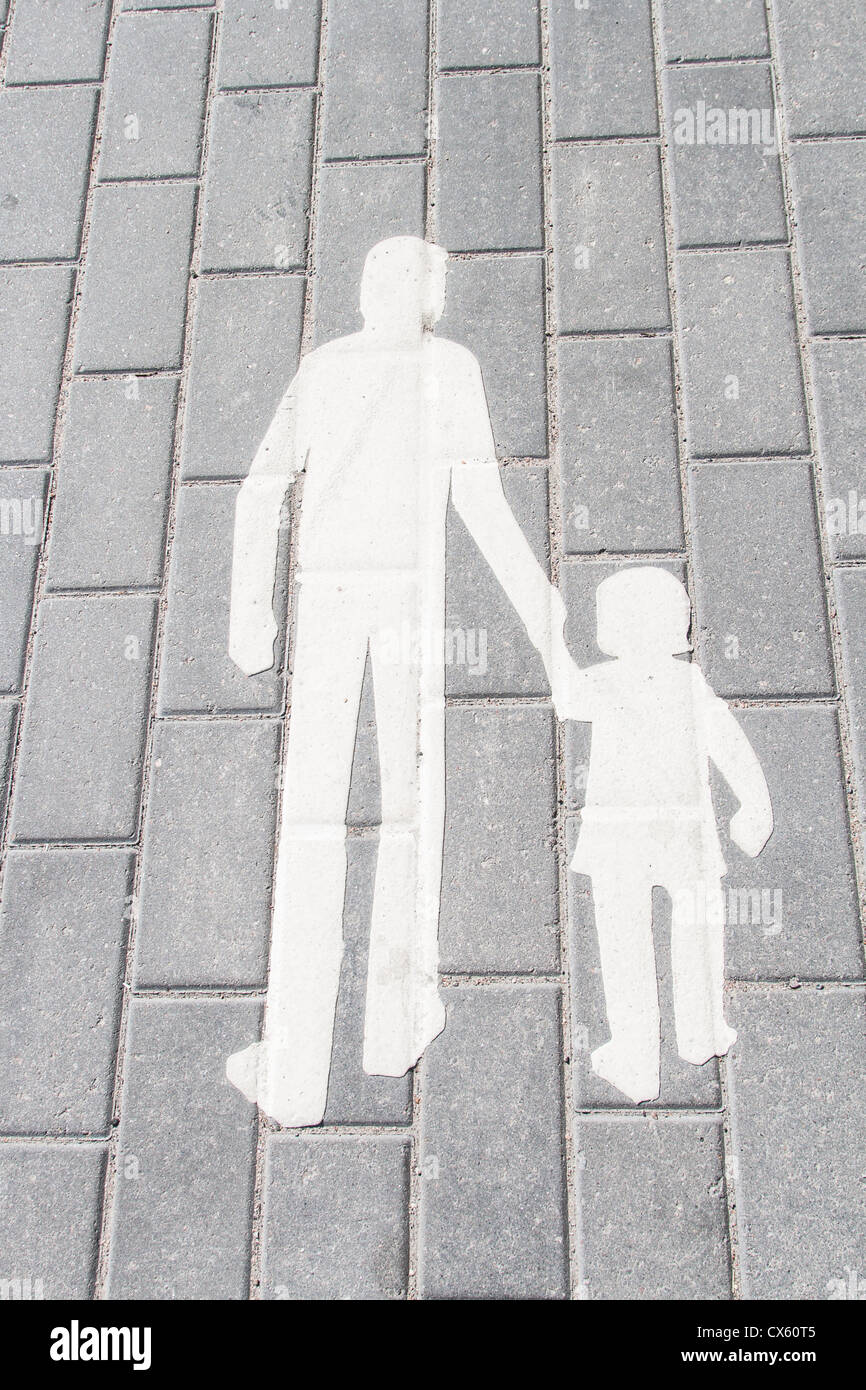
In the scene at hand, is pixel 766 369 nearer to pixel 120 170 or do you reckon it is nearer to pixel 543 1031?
pixel 543 1031

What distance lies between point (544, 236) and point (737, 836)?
2.14 metres

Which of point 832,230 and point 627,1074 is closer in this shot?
point 627,1074

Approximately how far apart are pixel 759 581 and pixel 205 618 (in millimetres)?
1727

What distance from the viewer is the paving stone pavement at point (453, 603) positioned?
8.61ft

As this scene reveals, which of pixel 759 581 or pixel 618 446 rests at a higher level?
pixel 618 446

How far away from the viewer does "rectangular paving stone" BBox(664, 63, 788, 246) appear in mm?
3381

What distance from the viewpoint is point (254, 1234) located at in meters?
2.62

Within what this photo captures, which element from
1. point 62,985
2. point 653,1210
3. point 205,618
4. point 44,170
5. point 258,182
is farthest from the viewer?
point 44,170

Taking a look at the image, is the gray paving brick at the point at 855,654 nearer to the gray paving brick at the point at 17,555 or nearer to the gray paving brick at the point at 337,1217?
the gray paving brick at the point at 337,1217

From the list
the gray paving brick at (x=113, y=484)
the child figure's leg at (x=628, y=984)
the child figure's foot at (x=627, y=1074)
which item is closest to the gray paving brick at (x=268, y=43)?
the gray paving brick at (x=113, y=484)

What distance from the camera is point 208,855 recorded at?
2.88 metres

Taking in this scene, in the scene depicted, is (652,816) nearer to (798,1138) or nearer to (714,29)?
(798,1138)

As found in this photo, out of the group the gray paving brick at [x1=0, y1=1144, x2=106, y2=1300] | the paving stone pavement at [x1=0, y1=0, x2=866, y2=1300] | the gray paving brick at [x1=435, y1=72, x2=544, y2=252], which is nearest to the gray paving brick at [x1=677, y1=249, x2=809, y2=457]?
the paving stone pavement at [x1=0, y1=0, x2=866, y2=1300]

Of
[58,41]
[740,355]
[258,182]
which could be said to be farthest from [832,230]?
[58,41]
